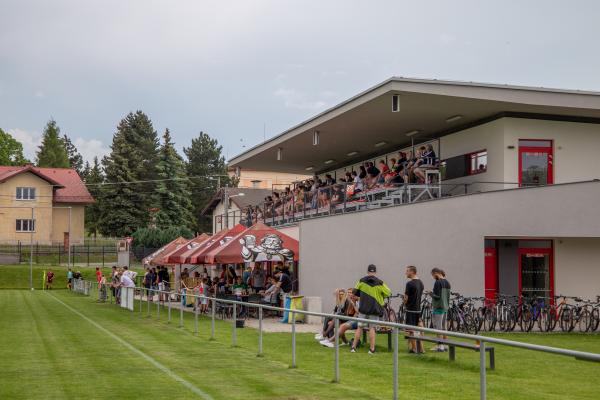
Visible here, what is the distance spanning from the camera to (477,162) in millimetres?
28547

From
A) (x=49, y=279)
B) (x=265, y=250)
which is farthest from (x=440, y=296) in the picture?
(x=49, y=279)

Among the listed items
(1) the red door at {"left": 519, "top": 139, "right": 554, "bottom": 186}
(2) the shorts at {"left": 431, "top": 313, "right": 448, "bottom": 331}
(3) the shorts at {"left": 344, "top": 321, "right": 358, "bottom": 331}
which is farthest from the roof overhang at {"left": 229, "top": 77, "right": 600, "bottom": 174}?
(3) the shorts at {"left": 344, "top": 321, "right": 358, "bottom": 331}

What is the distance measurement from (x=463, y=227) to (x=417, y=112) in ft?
21.2

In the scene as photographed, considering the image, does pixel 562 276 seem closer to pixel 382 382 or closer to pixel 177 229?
pixel 382 382

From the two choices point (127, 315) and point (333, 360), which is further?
point (127, 315)

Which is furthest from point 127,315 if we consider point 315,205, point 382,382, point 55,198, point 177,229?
point 55,198

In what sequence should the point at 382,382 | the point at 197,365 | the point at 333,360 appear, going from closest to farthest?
1. the point at 382,382
2. the point at 333,360
3. the point at 197,365

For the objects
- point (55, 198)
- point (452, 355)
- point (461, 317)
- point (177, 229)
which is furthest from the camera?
point (55, 198)

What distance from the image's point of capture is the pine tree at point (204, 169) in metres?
106

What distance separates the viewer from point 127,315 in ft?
95.7

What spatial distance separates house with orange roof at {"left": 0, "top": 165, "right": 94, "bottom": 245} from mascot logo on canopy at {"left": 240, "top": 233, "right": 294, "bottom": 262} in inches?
2120

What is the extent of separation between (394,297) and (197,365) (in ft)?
37.3

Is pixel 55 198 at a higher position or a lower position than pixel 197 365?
higher

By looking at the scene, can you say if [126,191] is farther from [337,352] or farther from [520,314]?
[337,352]
